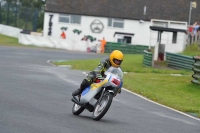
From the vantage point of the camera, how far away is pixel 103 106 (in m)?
12.8

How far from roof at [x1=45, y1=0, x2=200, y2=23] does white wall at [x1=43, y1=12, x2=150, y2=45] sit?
0.64 metres

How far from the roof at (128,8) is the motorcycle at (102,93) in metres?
58.3

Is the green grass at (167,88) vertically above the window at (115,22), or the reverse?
the window at (115,22)

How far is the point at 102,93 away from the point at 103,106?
29 cm

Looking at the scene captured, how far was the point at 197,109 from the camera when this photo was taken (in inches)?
695

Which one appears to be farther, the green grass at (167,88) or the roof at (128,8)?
the roof at (128,8)

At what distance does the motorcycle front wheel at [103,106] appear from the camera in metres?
12.6

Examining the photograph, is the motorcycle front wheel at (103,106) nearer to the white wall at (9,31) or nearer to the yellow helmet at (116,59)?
the yellow helmet at (116,59)

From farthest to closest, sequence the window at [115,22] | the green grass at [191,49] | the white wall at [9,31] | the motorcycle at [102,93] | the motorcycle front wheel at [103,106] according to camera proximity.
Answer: the window at [115,22]
the white wall at [9,31]
the green grass at [191,49]
the motorcycle at [102,93]
the motorcycle front wheel at [103,106]

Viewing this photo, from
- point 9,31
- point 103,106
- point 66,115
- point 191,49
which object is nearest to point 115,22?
point 9,31

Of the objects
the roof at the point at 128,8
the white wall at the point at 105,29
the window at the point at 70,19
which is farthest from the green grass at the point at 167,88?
the roof at the point at 128,8

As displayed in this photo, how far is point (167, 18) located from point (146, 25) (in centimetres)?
241

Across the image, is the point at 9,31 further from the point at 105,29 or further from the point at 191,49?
the point at 191,49

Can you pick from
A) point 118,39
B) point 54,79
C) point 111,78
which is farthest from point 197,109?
point 118,39
